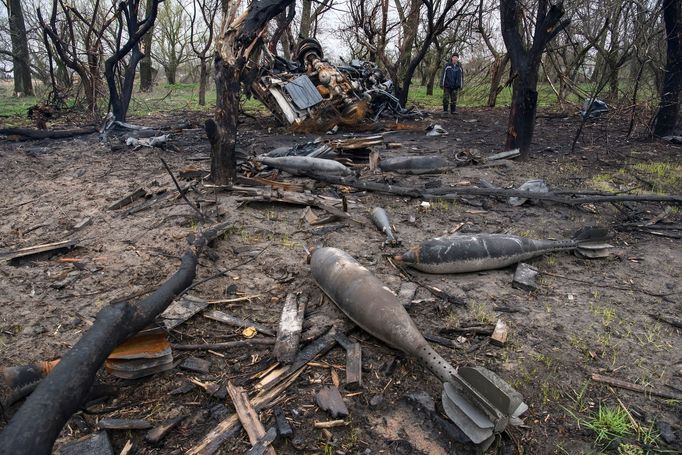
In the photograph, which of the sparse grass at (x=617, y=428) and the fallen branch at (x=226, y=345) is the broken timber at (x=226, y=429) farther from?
the sparse grass at (x=617, y=428)

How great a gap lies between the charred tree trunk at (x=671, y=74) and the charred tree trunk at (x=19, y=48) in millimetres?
20712

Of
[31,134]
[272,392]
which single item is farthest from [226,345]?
[31,134]

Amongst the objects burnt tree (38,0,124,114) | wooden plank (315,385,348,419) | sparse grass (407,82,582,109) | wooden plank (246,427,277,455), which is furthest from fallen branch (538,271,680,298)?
sparse grass (407,82,582,109)

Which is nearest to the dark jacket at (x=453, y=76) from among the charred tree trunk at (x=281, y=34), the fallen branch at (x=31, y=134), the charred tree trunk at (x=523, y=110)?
the charred tree trunk at (x=281, y=34)

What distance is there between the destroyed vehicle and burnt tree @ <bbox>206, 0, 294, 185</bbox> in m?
5.33

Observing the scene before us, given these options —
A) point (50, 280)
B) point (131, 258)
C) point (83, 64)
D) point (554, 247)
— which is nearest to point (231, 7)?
point (131, 258)

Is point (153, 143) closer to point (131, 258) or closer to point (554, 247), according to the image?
point (131, 258)

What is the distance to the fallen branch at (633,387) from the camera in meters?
2.69

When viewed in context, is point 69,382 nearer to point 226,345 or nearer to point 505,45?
point 226,345

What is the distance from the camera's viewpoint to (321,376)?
9.32 ft

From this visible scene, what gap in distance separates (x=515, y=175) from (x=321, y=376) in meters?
6.18

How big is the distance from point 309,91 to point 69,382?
1104cm

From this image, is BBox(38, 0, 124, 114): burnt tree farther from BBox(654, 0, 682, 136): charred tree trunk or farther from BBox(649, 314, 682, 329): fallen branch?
BBox(654, 0, 682, 136): charred tree trunk

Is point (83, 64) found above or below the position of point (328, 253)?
above
